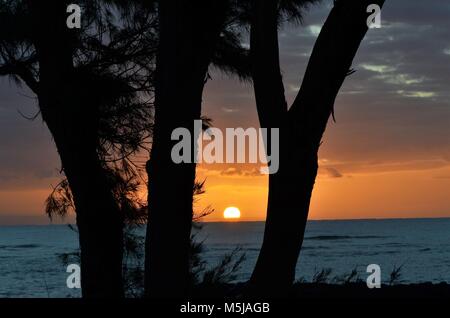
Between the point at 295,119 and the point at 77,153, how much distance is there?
1.95 m

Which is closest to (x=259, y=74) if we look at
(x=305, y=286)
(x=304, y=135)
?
(x=304, y=135)

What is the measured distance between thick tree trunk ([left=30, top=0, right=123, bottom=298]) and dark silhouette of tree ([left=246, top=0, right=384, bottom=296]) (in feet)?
5.22

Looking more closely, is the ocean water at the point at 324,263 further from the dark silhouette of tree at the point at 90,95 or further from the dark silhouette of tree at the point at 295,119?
the dark silhouette of tree at the point at 295,119

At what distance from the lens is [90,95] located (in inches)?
234

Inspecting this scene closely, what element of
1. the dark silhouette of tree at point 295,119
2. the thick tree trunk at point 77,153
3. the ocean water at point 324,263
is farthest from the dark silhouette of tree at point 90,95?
the ocean water at point 324,263

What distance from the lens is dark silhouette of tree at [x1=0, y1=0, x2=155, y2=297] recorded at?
5.23 metres

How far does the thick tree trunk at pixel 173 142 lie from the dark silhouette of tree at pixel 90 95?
118 cm

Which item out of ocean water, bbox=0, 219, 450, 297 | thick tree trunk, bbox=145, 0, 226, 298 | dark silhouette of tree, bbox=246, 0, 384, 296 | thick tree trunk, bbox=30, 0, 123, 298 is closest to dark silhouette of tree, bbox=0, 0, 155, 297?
thick tree trunk, bbox=30, 0, 123, 298

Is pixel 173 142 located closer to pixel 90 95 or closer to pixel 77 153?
pixel 77 153

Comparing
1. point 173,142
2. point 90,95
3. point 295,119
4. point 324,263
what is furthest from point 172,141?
point 324,263

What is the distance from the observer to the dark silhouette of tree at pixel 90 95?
17.2 ft
